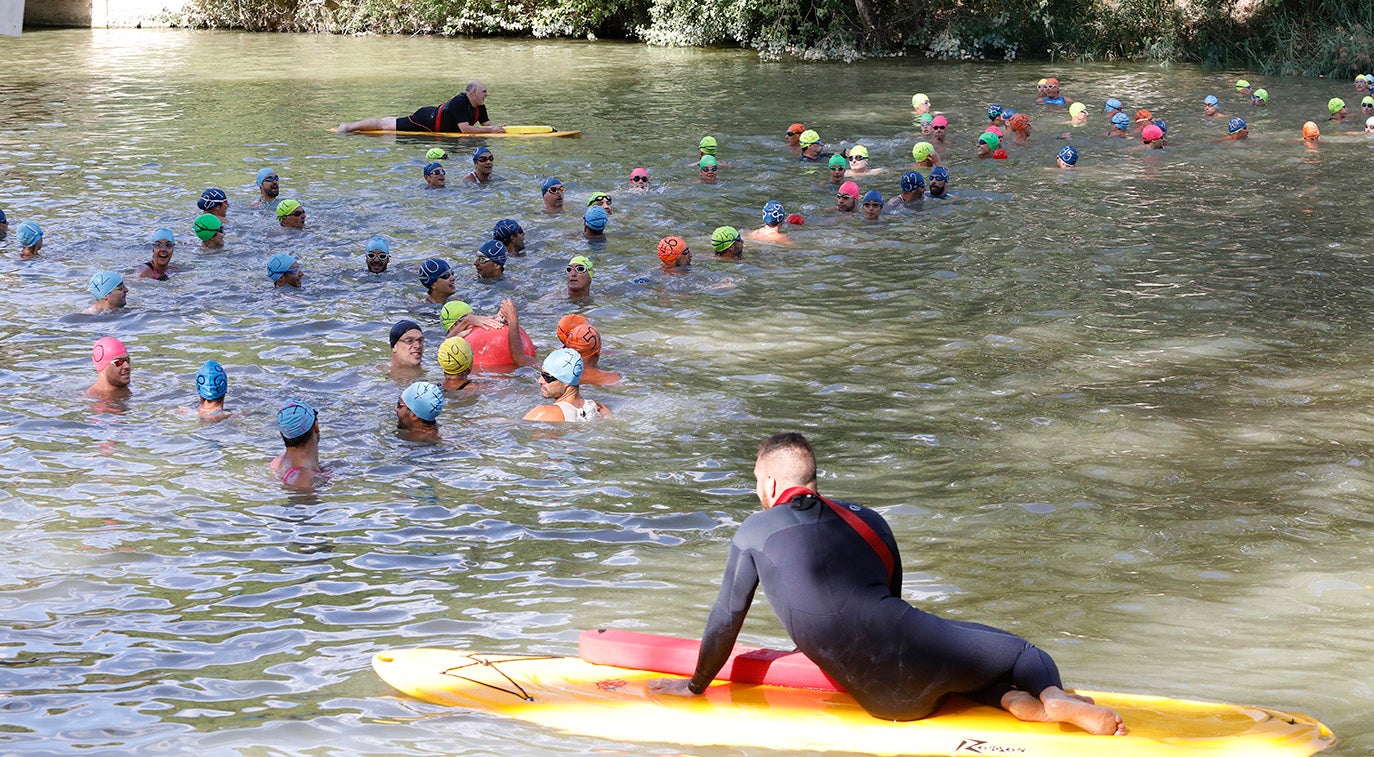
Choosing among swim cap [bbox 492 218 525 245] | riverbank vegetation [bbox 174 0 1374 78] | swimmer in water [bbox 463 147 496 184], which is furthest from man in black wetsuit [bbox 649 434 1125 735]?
riverbank vegetation [bbox 174 0 1374 78]

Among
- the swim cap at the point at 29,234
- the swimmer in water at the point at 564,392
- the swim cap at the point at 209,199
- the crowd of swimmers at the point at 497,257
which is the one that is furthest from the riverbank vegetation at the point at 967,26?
the swimmer in water at the point at 564,392

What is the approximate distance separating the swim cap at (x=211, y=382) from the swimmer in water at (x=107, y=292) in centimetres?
370

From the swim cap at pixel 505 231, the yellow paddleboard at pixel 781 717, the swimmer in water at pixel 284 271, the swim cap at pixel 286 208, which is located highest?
the swim cap at pixel 286 208

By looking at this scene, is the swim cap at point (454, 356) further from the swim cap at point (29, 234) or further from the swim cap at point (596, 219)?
the swim cap at point (29, 234)

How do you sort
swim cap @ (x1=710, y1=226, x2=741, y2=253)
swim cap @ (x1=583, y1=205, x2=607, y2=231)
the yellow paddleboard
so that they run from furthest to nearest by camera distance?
swim cap @ (x1=583, y1=205, x2=607, y2=231)
swim cap @ (x1=710, y1=226, x2=741, y2=253)
the yellow paddleboard

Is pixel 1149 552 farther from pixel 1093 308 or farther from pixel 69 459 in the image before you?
pixel 69 459

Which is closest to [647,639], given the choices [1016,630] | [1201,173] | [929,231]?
[1016,630]

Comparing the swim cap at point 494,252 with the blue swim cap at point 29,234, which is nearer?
the swim cap at point 494,252

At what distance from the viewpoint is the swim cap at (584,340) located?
11.3 metres

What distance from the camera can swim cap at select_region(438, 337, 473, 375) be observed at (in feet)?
36.2

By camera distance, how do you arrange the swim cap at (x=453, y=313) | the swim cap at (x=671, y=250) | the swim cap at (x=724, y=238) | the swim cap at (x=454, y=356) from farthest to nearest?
the swim cap at (x=724, y=238) < the swim cap at (x=671, y=250) < the swim cap at (x=453, y=313) < the swim cap at (x=454, y=356)

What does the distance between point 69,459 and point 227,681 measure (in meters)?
4.05

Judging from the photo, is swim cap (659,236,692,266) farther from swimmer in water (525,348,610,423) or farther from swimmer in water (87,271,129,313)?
swimmer in water (87,271,129,313)

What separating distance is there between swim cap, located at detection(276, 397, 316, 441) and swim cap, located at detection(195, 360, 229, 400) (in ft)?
4.79
